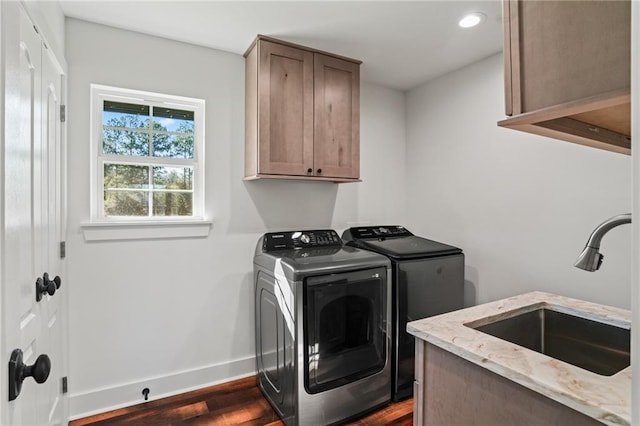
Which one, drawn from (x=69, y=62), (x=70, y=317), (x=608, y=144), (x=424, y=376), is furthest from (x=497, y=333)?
(x=69, y=62)

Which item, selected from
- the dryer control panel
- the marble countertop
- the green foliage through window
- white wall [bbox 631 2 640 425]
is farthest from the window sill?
white wall [bbox 631 2 640 425]

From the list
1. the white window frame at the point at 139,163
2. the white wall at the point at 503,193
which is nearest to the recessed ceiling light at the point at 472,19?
the white wall at the point at 503,193

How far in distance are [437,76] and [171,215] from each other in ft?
8.38

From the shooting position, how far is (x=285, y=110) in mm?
2355

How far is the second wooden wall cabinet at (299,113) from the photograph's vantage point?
7.50 ft

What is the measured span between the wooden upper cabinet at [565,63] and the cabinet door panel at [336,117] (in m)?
1.83

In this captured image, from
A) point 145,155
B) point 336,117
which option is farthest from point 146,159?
point 336,117

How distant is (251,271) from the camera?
262cm

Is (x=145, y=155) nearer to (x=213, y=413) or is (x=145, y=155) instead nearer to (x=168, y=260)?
(x=168, y=260)

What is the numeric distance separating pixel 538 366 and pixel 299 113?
2028mm

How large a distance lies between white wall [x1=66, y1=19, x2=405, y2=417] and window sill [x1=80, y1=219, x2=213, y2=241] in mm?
48

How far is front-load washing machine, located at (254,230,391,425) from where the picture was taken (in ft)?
6.30

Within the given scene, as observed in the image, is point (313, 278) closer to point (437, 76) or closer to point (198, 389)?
point (198, 389)

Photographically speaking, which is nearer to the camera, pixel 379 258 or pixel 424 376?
pixel 424 376
